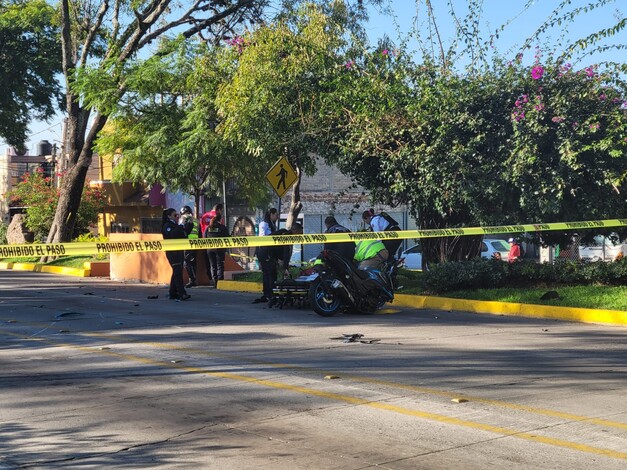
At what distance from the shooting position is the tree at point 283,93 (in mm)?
20594

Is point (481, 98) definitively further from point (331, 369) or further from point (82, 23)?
point (82, 23)

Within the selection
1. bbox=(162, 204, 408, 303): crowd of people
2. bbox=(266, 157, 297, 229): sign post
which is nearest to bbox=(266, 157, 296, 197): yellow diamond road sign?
bbox=(266, 157, 297, 229): sign post

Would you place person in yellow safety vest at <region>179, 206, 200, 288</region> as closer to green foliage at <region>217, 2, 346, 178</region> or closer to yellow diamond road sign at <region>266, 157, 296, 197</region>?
yellow diamond road sign at <region>266, 157, 296, 197</region>

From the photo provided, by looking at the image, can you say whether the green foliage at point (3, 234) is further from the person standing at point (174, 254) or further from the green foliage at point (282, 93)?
the person standing at point (174, 254)

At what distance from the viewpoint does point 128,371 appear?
31.6 feet

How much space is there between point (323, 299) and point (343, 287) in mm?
413

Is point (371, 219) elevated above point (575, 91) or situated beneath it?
situated beneath

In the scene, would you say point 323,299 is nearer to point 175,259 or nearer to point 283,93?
point 175,259

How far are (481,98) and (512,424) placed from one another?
12.3m

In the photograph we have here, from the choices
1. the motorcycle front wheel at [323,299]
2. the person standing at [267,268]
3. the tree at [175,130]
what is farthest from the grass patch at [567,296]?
the tree at [175,130]

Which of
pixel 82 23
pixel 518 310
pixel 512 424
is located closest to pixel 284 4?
pixel 82 23

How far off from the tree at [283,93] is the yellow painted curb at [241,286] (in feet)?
10.4

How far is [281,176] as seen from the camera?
20.0 metres

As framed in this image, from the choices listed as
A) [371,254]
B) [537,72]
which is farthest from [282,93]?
[371,254]
